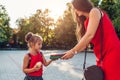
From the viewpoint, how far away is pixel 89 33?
343 centimetres

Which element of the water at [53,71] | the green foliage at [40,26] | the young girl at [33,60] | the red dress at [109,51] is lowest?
the green foliage at [40,26]

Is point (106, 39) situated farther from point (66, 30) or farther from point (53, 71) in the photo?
point (66, 30)

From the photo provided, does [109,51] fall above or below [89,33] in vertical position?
below

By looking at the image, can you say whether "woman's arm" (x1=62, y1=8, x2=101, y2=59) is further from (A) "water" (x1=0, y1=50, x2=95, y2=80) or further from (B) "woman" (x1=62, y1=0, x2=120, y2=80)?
(A) "water" (x1=0, y1=50, x2=95, y2=80)

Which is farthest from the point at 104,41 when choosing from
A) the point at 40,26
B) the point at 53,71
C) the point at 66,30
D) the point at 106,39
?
the point at 40,26

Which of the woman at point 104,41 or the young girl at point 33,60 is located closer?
the woman at point 104,41

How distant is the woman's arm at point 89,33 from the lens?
337cm

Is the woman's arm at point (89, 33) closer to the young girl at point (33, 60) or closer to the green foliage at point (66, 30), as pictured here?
the young girl at point (33, 60)

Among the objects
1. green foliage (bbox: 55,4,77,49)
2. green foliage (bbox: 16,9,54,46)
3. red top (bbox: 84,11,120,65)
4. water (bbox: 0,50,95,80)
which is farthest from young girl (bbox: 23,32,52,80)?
green foliage (bbox: 16,9,54,46)

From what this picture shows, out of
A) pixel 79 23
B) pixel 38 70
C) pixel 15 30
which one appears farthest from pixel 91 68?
pixel 15 30

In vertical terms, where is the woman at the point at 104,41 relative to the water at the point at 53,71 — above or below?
above

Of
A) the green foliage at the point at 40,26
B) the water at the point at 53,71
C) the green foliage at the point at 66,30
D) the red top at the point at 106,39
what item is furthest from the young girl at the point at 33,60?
the green foliage at the point at 40,26

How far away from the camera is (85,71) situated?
3514mm

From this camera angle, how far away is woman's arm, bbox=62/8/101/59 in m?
3.37
